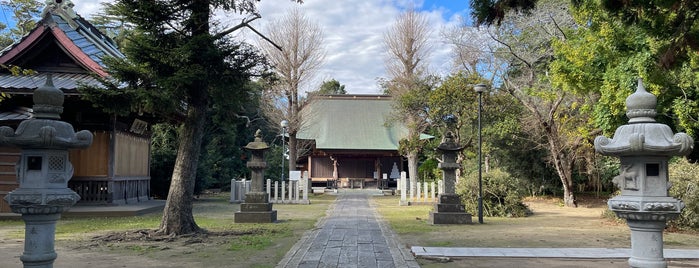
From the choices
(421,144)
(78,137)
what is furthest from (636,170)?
(421,144)

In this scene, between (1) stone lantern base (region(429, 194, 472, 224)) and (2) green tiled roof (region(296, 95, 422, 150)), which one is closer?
(1) stone lantern base (region(429, 194, 472, 224))

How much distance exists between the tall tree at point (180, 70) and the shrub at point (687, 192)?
1080 cm

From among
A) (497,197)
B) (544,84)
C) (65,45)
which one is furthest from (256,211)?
(544,84)

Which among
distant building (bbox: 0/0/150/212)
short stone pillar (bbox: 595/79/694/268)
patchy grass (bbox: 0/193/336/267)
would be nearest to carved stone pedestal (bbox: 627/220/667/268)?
short stone pillar (bbox: 595/79/694/268)

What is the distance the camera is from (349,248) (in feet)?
28.0

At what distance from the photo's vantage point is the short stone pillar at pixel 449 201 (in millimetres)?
13008

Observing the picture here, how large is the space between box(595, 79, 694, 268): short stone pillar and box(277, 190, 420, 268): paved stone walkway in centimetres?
321

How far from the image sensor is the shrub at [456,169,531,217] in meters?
15.6

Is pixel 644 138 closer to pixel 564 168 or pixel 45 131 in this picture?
pixel 45 131

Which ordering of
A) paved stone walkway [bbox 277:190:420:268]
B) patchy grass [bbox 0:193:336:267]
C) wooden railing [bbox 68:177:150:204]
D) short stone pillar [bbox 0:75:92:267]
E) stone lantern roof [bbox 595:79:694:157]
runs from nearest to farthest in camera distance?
stone lantern roof [bbox 595:79:694:157] < short stone pillar [bbox 0:75:92:267] < paved stone walkway [bbox 277:190:420:268] < patchy grass [bbox 0:193:336:267] < wooden railing [bbox 68:177:150:204]

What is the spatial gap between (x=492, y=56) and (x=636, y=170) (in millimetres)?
17311

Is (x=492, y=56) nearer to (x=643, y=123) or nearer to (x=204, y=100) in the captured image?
(x=204, y=100)

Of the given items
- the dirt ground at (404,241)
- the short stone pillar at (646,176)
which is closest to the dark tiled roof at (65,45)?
the dirt ground at (404,241)

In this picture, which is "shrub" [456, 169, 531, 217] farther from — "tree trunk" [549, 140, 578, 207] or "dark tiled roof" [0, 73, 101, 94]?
"dark tiled roof" [0, 73, 101, 94]
